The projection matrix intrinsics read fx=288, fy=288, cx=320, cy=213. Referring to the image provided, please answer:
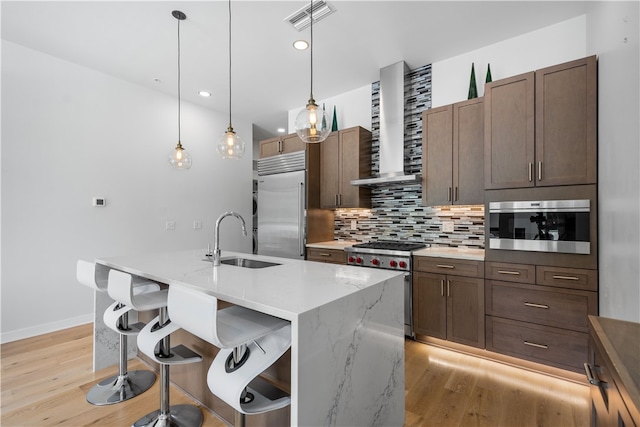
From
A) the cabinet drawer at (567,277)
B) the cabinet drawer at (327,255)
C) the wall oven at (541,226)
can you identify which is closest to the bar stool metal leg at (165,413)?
the cabinet drawer at (327,255)

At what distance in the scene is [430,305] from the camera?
2684mm

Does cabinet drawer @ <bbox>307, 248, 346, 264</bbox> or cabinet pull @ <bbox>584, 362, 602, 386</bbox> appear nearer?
cabinet pull @ <bbox>584, 362, 602, 386</bbox>

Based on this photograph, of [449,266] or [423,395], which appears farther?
[449,266]

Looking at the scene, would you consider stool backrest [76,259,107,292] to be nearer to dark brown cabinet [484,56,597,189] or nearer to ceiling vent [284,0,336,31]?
ceiling vent [284,0,336,31]

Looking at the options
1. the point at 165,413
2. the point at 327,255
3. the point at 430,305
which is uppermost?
the point at 327,255

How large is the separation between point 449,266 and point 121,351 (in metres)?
2.68

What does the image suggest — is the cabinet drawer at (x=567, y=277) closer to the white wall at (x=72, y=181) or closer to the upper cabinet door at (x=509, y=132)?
the upper cabinet door at (x=509, y=132)

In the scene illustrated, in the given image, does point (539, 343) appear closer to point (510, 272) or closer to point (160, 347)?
point (510, 272)

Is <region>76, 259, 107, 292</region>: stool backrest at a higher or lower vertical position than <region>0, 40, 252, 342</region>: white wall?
lower

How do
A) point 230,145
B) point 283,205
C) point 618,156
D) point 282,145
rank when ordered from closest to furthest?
point 618,156 < point 230,145 < point 283,205 < point 282,145

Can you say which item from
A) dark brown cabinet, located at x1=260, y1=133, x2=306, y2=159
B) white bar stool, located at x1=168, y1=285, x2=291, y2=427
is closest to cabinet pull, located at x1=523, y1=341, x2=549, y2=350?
white bar stool, located at x1=168, y1=285, x2=291, y2=427

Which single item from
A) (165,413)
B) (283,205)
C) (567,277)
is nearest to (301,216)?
(283,205)

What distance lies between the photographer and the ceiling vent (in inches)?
90.3

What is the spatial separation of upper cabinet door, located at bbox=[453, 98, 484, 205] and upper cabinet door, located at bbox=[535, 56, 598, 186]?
47cm
